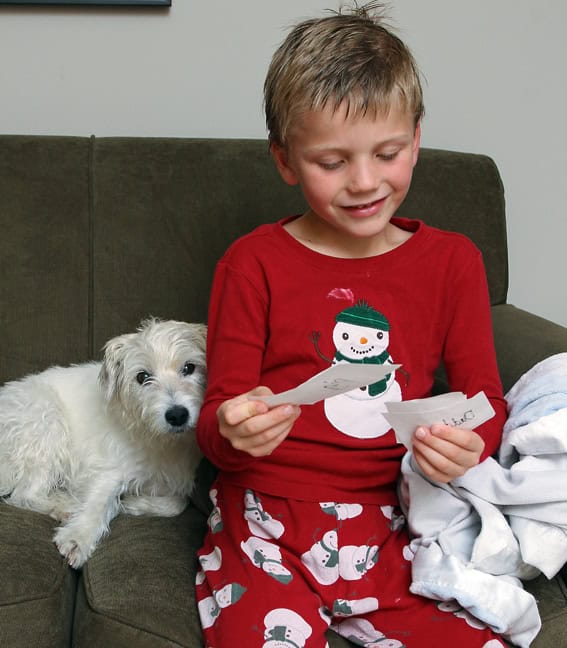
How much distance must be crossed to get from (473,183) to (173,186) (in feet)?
2.70

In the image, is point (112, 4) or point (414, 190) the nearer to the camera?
point (414, 190)

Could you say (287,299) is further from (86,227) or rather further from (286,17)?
(286,17)

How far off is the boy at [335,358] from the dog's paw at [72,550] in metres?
0.25

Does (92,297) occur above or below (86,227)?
below

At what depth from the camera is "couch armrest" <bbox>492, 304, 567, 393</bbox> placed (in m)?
1.77

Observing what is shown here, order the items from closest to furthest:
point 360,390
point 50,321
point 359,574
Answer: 1. point 359,574
2. point 360,390
3. point 50,321

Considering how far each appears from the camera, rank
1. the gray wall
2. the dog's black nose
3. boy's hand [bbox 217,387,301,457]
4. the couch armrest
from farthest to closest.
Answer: the gray wall < the couch armrest < the dog's black nose < boy's hand [bbox 217,387,301,457]

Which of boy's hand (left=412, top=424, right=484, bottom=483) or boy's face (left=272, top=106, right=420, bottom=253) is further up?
boy's face (left=272, top=106, right=420, bottom=253)

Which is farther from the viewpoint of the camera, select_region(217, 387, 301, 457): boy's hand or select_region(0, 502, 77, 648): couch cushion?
select_region(0, 502, 77, 648): couch cushion

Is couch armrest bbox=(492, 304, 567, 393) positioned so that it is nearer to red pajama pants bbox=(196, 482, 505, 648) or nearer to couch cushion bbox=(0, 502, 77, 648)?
red pajama pants bbox=(196, 482, 505, 648)

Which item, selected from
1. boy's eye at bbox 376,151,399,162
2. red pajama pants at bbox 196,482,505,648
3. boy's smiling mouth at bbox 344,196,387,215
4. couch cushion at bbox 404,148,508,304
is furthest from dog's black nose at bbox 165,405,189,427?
couch cushion at bbox 404,148,508,304

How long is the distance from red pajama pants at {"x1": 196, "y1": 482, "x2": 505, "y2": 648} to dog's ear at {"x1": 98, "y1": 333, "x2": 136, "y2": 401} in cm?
47

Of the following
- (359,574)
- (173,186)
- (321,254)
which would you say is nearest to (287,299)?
(321,254)

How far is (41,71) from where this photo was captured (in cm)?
237
